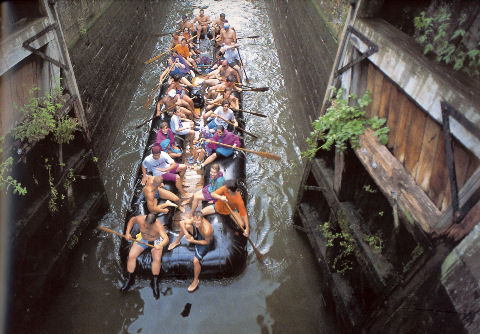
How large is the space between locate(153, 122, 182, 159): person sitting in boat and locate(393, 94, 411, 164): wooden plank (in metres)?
4.56

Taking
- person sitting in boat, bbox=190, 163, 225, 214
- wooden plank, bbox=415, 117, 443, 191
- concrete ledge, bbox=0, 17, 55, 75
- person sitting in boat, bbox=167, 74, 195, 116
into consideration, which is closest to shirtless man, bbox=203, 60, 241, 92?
person sitting in boat, bbox=167, 74, 195, 116

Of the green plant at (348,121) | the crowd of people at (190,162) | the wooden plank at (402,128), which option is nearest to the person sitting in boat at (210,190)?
the crowd of people at (190,162)

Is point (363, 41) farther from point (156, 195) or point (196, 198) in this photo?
point (156, 195)

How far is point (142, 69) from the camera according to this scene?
11.5 metres

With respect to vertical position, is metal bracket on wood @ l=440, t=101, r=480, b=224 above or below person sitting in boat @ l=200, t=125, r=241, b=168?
above

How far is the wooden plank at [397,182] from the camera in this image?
2.99 m

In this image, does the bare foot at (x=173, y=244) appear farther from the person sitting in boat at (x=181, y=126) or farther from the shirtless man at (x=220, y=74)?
the shirtless man at (x=220, y=74)

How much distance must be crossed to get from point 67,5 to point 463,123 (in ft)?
23.1

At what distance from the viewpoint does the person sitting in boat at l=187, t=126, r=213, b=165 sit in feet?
22.8

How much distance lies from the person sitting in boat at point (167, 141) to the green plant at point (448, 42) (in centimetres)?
494

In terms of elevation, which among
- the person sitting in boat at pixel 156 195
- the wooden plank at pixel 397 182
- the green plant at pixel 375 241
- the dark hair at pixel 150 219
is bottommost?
the person sitting in boat at pixel 156 195

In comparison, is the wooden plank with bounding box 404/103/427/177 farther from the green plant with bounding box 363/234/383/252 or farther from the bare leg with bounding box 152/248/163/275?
the bare leg with bounding box 152/248/163/275

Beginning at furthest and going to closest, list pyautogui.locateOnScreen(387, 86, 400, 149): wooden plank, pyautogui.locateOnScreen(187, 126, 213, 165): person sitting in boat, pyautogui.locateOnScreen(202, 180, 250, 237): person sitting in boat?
pyautogui.locateOnScreen(187, 126, 213, 165): person sitting in boat < pyautogui.locateOnScreen(202, 180, 250, 237): person sitting in boat < pyautogui.locateOnScreen(387, 86, 400, 149): wooden plank

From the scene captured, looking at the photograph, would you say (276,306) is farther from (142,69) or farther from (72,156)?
(142,69)
